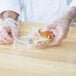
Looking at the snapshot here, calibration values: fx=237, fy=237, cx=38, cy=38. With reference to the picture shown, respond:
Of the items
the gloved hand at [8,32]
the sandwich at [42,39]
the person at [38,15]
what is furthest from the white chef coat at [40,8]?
the sandwich at [42,39]

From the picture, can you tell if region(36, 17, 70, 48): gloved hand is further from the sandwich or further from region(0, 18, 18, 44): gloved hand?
region(0, 18, 18, 44): gloved hand

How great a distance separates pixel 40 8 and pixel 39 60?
2.20ft

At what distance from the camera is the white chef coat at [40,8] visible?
57.7 inches

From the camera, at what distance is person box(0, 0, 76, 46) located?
111 centimetres

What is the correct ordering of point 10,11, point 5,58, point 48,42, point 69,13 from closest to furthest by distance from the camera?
point 5,58, point 48,42, point 69,13, point 10,11

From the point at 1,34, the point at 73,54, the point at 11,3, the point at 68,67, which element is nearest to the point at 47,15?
the point at 11,3

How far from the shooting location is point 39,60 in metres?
0.93

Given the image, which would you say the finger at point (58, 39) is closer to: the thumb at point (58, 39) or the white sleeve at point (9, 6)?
the thumb at point (58, 39)

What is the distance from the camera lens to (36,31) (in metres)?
1.15

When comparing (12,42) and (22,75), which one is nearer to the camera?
(22,75)

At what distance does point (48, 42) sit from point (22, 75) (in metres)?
0.29

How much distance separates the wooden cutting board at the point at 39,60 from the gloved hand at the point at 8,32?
0.04 meters

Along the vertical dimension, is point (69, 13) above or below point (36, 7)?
above

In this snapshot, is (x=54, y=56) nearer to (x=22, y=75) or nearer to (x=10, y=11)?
(x=22, y=75)
